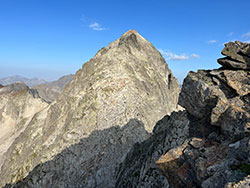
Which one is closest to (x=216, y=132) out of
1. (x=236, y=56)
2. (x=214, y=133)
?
(x=214, y=133)

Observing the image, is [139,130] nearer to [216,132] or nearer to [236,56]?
[216,132]

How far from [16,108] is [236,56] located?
82.7m

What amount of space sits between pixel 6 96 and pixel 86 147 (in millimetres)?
67245

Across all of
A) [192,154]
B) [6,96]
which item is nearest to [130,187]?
[192,154]

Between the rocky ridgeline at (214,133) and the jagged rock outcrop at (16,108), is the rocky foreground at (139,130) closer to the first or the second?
the rocky ridgeline at (214,133)

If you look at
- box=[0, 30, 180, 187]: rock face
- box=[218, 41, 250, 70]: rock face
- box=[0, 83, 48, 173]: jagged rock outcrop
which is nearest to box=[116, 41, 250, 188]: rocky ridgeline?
box=[218, 41, 250, 70]: rock face

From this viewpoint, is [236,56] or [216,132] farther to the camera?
[236,56]

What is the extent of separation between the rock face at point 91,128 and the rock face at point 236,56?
23169mm

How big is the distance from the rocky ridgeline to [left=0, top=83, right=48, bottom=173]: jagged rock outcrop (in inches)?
2552

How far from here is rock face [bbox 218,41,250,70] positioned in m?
14.3

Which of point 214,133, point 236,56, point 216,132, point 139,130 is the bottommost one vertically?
point 139,130

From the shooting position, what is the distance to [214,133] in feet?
42.0

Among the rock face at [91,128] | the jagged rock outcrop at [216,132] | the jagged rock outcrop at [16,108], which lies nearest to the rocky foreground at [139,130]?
the jagged rock outcrop at [216,132]

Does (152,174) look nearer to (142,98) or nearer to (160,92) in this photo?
(142,98)
